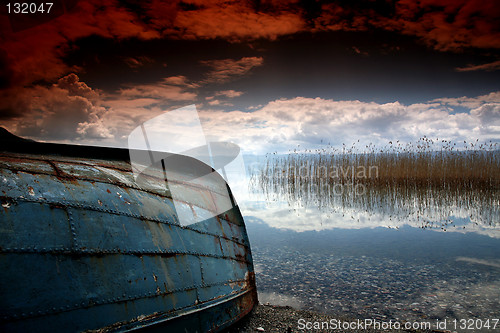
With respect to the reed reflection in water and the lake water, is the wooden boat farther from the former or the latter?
the reed reflection in water

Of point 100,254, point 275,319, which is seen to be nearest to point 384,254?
point 275,319

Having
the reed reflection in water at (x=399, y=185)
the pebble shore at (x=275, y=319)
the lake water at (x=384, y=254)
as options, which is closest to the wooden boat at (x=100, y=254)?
the pebble shore at (x=275, y=319)

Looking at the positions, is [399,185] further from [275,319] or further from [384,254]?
[275,319]

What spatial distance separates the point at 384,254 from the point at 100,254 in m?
5.99

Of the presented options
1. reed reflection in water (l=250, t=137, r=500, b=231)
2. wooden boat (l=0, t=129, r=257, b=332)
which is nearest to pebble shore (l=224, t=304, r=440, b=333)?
wooden boat (l=0, t=129, r=257, b=332)

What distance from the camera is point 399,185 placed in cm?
1284

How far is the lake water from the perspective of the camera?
4.12m

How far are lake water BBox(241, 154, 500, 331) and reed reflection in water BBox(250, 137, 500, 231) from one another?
0.09m

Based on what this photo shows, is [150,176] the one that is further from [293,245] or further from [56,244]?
[293,245]

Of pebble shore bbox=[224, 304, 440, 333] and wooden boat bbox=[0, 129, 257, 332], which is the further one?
pebble shore bbox=[224, 304, 440, 333]

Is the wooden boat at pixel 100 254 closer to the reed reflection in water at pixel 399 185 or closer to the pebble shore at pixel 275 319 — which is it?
the pebble shore at pixel 275 319

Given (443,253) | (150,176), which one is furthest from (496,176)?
(150,176)

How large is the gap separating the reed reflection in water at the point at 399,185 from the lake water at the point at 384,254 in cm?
9

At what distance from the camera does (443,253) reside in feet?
20.2
